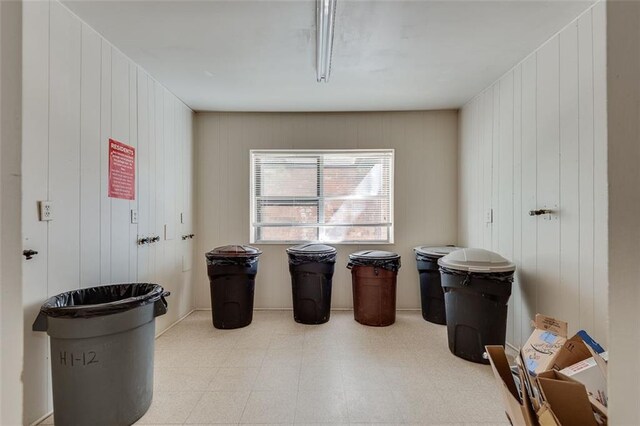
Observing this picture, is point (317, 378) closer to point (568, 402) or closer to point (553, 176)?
point (568, 402)

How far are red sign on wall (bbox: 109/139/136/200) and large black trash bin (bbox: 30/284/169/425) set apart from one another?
101 centimetres

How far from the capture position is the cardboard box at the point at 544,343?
1.63 m

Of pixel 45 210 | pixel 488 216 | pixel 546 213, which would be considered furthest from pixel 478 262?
pixel 45 210

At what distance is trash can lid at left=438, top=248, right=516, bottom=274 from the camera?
2.32m

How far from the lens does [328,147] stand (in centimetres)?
380

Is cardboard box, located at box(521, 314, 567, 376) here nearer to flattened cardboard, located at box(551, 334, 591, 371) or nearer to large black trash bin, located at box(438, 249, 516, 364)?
flattened cardboard, located at box(551, 334, 591, 371)

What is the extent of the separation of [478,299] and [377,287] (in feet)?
3.58

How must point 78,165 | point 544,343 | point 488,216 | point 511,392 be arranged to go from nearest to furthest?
point 511,392, point 544,343, point 78,165, point 488,216

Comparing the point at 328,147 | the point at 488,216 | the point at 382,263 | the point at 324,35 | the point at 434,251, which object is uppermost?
the point at 324,35

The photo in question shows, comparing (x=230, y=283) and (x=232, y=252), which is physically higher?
(x=232, y=252)

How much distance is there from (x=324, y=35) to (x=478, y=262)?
85.0 inches

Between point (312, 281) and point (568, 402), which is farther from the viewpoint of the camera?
point (312, 281)

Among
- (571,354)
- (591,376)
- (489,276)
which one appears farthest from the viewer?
(489,276)

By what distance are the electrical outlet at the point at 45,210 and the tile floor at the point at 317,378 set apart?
1.37 m
